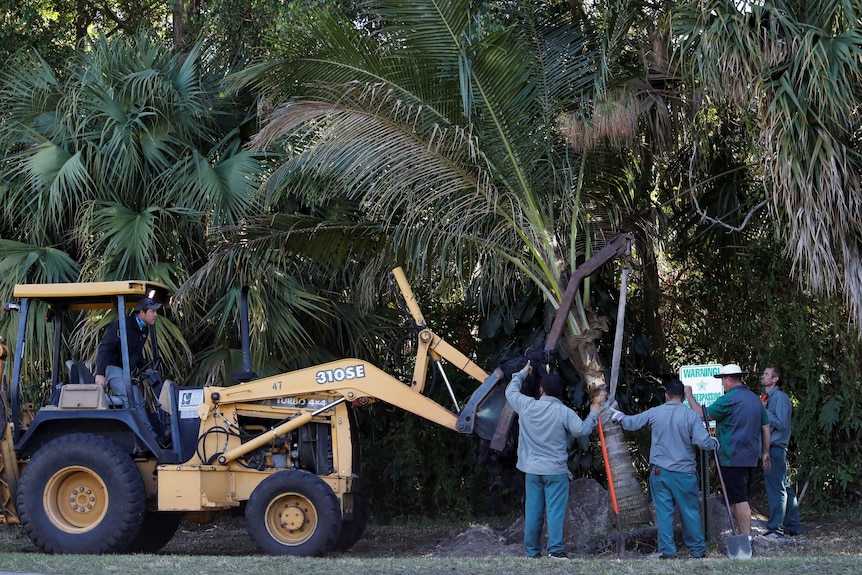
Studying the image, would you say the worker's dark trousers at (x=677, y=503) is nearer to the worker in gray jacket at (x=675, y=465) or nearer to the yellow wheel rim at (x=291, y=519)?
the worker in gray jacket at (x=675, y=465)

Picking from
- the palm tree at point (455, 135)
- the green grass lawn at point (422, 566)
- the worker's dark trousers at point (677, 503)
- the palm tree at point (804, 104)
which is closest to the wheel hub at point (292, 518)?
the green grass lawn at point (422, 566)

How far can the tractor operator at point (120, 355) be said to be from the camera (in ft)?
30.7

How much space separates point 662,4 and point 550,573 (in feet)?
20.5

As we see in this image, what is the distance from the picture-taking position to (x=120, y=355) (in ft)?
31.2

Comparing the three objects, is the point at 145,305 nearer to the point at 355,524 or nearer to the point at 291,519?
the point at 291,519

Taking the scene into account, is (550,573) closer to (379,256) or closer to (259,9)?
(379,256)

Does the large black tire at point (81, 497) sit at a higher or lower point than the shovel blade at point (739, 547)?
higher

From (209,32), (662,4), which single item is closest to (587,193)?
(662,4)

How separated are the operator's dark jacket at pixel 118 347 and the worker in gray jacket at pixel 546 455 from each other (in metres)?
3.52

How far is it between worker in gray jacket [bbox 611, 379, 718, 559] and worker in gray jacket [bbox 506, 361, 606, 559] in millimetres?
462

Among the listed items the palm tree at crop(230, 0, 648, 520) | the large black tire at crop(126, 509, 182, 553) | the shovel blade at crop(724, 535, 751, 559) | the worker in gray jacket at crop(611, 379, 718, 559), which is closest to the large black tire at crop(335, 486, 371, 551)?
the large black tire at crop(126, 509, 182, 553)

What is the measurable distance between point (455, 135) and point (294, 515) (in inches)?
152

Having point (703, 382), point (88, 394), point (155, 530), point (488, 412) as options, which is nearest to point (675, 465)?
point (488, 412)

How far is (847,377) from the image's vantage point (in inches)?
452
